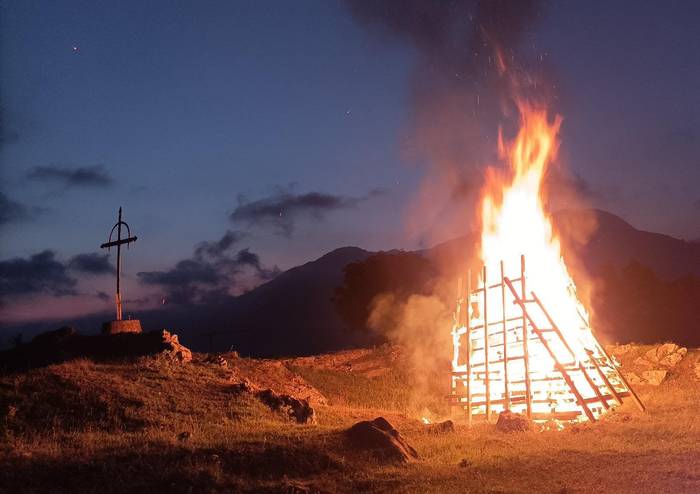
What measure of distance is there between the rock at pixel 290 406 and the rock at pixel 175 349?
316 cm

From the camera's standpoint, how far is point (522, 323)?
14.7 metres

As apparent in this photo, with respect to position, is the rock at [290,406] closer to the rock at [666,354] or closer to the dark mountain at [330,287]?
the rock at [666,354]

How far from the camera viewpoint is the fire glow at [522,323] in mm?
14180

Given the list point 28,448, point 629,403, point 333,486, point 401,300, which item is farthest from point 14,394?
point 401,300

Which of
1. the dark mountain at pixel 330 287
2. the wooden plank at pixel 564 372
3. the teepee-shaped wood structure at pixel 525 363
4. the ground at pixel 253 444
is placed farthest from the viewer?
the dark mountain at pixel 330 287

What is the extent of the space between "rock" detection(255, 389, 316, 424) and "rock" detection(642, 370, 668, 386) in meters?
9.40

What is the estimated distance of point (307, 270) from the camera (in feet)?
376

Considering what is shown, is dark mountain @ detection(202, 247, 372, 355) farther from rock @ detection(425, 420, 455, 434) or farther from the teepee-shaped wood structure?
rock @ detection(425, 420, 455, 434)

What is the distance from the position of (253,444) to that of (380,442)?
1833 millimetres

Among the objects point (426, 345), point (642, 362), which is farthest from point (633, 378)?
point (426, 345)

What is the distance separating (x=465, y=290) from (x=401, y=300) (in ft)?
60.9

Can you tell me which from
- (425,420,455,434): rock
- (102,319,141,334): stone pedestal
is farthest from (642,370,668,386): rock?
(102,319,141,334): stone pedestal

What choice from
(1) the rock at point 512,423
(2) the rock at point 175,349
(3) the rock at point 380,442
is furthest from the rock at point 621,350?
(2) the rock at point 175,349

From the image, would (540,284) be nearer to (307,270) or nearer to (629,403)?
(629,403)
